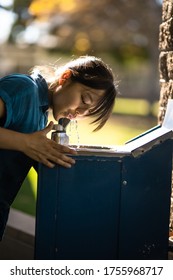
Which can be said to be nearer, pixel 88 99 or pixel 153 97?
pixel 88 99

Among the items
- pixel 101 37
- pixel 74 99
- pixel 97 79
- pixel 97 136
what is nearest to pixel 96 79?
pixel 97 79

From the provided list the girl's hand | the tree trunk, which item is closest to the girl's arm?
the girl's hand

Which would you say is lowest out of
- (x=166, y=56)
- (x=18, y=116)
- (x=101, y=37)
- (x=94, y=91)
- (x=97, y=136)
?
(x=97, y=136)

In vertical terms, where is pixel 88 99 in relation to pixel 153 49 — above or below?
below

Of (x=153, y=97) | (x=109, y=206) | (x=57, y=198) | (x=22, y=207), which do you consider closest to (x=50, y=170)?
(x=57, y=198)

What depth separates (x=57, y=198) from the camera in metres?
2.18

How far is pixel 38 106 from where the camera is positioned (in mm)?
2361

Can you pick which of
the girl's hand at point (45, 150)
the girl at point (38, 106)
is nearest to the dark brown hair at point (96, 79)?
the girl at point (38, 106)

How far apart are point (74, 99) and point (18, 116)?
0.85 ft

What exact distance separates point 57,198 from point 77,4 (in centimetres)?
2275

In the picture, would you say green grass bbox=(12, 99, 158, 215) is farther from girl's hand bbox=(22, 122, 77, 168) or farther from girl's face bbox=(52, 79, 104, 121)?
girl's hand bbox=(22, 122, 77, 168)

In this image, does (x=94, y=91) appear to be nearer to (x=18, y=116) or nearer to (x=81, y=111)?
(x=81, y=111)

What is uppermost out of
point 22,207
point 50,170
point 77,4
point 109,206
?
point 77,4

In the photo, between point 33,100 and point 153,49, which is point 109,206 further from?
point 153,49
